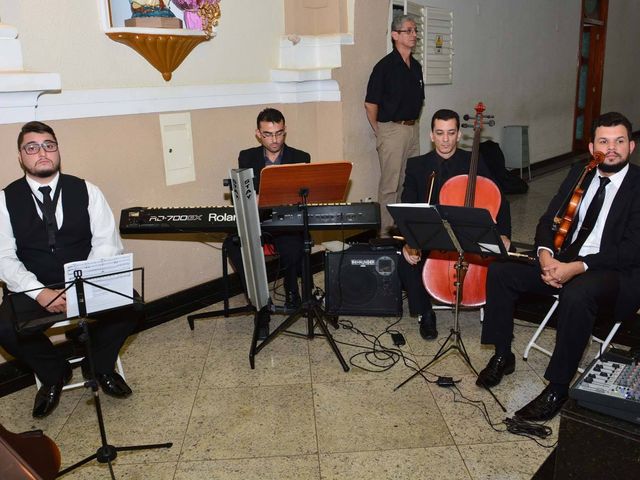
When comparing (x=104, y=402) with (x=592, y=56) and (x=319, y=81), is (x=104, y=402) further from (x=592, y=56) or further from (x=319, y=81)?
(x=592, y=56)

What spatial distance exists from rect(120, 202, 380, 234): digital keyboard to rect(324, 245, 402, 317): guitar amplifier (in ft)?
1.41

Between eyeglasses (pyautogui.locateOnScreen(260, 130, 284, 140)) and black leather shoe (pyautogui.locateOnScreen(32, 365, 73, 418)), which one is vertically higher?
eyeglasses (pyautogui.locateOnScreen(260, 130, 284, 140))

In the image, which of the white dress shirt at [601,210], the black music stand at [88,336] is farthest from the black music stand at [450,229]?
the black music stand at [88,336]

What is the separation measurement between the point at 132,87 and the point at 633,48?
1080 centimetres

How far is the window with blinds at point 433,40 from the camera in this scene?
215 inches

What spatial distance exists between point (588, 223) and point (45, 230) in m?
2.51

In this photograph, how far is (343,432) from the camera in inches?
101

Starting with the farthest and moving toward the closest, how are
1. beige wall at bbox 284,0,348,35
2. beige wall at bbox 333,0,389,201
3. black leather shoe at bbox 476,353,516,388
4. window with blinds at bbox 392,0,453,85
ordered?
window with blinds at bbox 392,0,453,85, beige wall at bbox 333,0,389,201, beige wall at bbox 284,0,348,35, black leather shoe at bbox 476,353,516,388

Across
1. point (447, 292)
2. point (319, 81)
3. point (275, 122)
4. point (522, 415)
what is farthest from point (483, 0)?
point (522, 415)

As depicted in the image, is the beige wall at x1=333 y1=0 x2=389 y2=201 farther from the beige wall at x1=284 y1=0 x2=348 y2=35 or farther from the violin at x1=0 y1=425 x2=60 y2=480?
the violin at x1=0 y1=425 x2=60 y2=480

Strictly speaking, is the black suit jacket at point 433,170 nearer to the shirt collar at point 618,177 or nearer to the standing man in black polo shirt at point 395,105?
the shirt collar at point 618,177

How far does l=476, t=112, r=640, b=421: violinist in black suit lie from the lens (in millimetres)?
2562

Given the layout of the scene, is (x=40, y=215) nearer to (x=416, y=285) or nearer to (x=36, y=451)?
(x=36, y=451)

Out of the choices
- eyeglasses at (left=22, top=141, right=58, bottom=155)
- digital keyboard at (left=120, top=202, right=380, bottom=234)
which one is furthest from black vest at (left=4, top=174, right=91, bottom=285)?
digital keyboard at (left=120, top=202, right=380, bottom=234)
